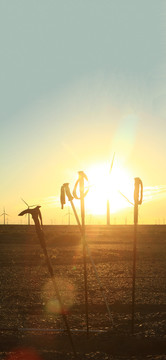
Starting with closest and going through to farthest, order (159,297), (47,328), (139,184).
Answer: (139,184)
(47,328)
(159,297)

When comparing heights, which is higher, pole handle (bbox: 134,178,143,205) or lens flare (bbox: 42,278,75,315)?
pole handle (bbox: 134,178,143,205)

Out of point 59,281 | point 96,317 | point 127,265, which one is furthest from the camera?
point 127,265

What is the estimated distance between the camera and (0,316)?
13.4m

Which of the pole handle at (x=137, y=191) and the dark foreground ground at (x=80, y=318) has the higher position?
the pole handle at (x=137, y=191)

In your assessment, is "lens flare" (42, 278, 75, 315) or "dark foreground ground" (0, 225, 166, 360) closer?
"dark foreground ground" (0, 225, 166, 360)

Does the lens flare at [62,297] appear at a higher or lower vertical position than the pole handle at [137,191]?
lower

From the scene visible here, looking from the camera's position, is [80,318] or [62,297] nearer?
[80,318]

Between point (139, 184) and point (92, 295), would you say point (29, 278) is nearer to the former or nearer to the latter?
point (92, 295)

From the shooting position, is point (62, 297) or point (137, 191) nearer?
point (137, 191)

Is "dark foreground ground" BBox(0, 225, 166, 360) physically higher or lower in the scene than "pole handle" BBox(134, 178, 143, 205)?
lower

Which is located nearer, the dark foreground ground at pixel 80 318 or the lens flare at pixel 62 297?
the dark foreground ground at pixel 80 318

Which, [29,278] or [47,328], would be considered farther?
[29,278]

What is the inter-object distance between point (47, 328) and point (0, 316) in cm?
216

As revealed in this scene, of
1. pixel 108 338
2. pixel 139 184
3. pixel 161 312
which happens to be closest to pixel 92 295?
pixel 161 312
